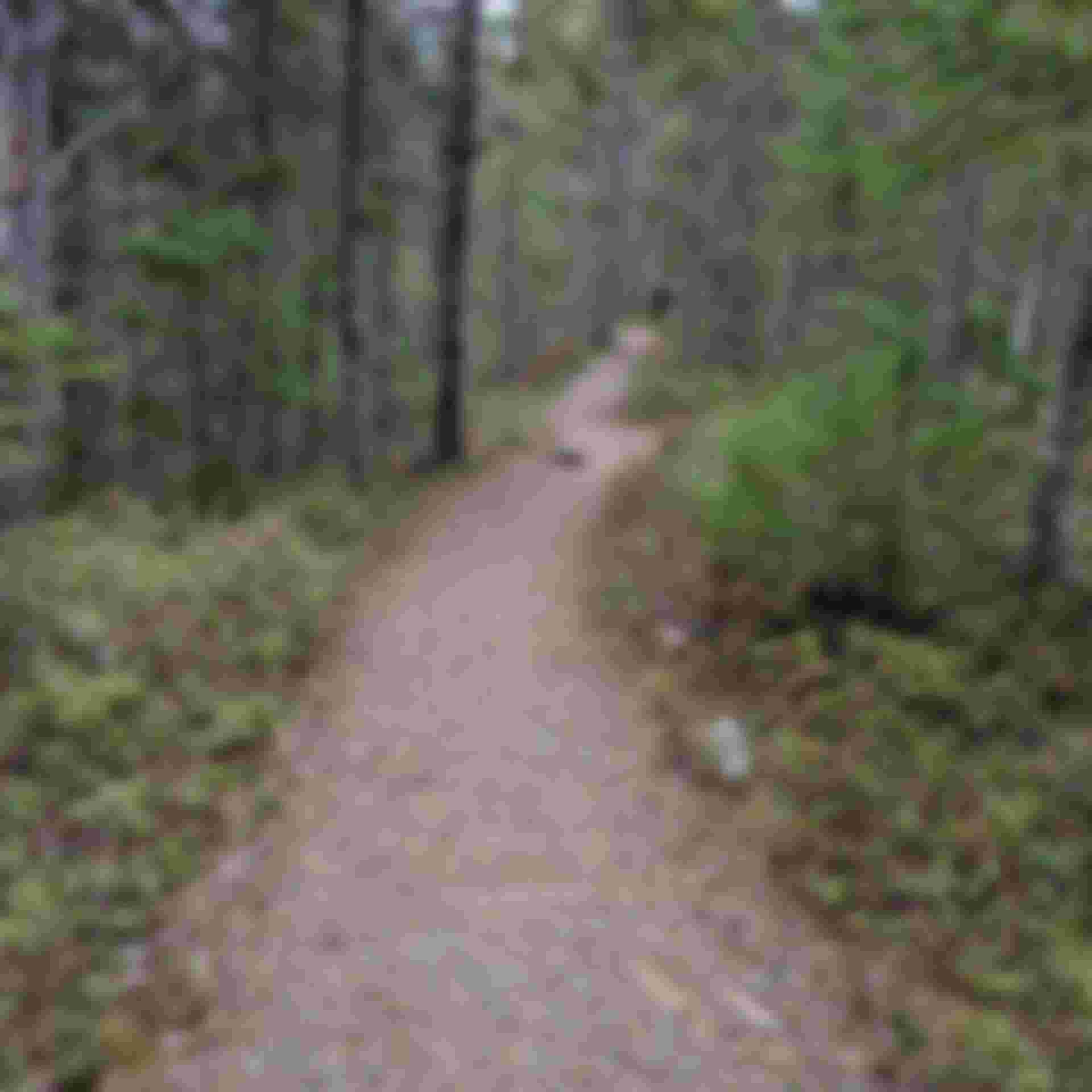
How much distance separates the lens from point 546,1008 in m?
4.48

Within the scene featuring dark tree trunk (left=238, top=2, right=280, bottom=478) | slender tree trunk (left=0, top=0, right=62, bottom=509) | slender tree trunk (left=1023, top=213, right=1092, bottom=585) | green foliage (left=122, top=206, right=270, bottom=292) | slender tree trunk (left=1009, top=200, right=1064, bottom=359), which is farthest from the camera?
slender tree trunk (left=1009, top=200, right=1064, bottom=359)

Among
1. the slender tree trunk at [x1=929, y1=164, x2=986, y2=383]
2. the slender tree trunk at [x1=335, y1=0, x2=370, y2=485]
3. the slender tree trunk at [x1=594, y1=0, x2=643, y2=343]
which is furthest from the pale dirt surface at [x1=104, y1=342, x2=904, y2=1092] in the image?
the slender tree trunk at [x1=594, y1=0, x2=643, y2=343]

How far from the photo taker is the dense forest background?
5449mm

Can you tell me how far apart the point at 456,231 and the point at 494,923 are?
11.4 metres

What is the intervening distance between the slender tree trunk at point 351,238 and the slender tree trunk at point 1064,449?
318 inches

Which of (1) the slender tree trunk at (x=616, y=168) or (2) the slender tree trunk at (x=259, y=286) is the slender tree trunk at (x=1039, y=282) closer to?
(1) the slender tree trunk at (x=616, y=168)

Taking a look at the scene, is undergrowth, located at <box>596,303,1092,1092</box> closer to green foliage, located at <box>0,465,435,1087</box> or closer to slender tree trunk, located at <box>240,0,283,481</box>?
green foliage, located at <box>0,465,435,1087</box>

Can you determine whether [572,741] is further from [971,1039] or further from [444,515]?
[444,515]

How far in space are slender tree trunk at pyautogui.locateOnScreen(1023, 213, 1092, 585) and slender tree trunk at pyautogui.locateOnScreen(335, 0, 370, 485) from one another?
8.09 meters

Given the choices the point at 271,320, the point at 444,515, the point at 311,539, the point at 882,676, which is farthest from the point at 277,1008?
the point at 271,320

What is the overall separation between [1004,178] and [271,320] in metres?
9.87

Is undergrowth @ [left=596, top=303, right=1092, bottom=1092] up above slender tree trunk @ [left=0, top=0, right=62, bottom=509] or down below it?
below

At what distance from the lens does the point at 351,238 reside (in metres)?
12.5

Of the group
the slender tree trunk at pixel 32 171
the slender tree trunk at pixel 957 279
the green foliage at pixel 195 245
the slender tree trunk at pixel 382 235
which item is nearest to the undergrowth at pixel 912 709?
the slender tree trunk at pixel 957 279
